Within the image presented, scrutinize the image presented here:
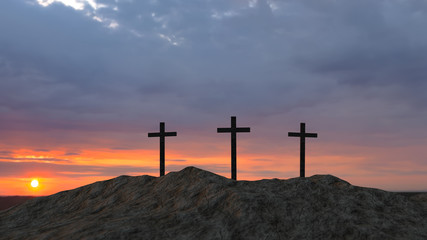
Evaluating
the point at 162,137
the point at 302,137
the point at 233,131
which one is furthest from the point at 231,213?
the point at 302,137

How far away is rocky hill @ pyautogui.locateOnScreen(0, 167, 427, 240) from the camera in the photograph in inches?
299

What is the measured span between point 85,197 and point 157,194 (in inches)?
118

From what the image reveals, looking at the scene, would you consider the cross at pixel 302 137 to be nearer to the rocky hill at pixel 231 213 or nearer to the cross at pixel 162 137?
the cross at pixel 162 137

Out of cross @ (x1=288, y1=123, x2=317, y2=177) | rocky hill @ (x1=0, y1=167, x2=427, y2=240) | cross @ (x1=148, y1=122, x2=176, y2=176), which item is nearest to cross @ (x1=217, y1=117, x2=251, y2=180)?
cross @ (x1=148, y1=122, x2=176, y2=176)

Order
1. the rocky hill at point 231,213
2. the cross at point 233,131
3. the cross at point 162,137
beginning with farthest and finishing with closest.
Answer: the cross at point 162,137 → the cross at point 233,131 → the rocky hill at point 231,213

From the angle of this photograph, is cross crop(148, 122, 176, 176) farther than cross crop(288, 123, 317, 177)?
No

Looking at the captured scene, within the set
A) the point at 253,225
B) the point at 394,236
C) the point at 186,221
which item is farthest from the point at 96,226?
the point at 394,236

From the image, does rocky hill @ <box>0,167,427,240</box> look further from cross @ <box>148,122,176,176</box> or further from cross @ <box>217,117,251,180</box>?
cross @ <box>148,122,176,176</box>

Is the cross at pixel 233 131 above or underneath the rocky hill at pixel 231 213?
above

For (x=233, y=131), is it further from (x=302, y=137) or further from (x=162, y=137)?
(x=302, y=137)

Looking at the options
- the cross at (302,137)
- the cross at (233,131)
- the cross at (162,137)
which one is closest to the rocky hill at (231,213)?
the cross at (233,131)

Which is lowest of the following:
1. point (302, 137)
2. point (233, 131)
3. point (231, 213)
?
point (231, 213)

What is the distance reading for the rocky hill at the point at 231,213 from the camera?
25.0ft

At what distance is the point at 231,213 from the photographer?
26.3ft
